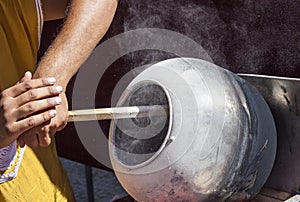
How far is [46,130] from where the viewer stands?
126 cm

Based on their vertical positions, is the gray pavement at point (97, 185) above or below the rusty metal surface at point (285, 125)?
below

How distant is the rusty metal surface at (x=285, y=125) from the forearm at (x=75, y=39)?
0.45m

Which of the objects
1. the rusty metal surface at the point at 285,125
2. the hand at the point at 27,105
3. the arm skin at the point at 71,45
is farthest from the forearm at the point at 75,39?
the rusty metal surface at the point at 285,125

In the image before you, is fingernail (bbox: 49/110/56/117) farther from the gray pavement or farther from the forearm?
the gray pavement

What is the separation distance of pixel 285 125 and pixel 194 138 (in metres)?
0.33

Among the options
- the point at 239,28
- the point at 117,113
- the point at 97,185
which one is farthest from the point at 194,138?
the point at 97,185

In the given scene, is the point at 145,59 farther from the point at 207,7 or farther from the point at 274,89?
the point at 274,89

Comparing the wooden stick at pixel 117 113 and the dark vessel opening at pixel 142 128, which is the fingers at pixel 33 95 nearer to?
the wooden stick at pixel 117 113

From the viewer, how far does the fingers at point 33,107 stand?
3.92 feet

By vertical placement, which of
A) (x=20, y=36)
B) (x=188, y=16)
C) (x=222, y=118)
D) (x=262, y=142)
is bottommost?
(x=262, y=142)

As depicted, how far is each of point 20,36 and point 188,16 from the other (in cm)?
69

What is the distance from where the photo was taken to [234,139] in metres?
1.39

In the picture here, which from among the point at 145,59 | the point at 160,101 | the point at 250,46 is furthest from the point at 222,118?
the point at 145,59

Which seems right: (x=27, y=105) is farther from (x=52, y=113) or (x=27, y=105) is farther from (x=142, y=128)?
(x=142, y=128)
